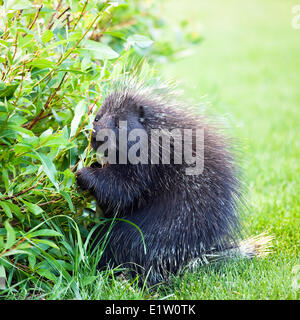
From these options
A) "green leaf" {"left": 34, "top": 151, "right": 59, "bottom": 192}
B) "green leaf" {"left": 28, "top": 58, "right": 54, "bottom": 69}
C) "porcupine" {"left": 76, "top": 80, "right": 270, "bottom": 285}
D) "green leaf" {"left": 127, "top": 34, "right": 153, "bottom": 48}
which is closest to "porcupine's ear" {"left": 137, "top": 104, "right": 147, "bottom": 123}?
"porcupine" {"left": 76, "top": 80, "right": 270, "bottom": 285}

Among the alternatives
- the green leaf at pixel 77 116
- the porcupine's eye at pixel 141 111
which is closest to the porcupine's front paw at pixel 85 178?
the green leaf at pixel 77 116

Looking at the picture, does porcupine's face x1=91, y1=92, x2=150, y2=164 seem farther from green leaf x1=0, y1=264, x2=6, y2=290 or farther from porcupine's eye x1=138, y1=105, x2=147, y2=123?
green leaf x1=0, y1=264, x2=6, y2=290

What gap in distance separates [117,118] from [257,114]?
13.7ft

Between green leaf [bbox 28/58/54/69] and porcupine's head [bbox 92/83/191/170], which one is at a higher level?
green leaf [bbox 28/58/54/69]

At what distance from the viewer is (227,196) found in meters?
2.38

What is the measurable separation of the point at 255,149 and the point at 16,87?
331 centimetres

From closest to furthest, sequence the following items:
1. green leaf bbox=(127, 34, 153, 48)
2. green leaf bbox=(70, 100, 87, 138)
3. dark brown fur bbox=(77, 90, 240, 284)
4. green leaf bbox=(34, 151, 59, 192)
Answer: green leaf bbox=(34, 151, 59, 192) → green leaf bbox=(70, 100, 87, 138) → dark brown fur bbox=(77, 90, 240, 284) → green leaf bbox=(127, 34, 153, 48)

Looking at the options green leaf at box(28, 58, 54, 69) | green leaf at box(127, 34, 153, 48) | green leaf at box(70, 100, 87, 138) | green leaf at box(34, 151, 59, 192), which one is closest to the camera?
green leaf at box(34, 151, 59, 192)

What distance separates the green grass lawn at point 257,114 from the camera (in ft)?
6.96

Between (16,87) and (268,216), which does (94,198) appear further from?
(268,216)

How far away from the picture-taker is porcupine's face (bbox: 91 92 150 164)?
238 cm

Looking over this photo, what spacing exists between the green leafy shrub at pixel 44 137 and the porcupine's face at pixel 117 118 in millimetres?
67

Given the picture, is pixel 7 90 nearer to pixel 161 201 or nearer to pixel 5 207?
pixel 5 207
